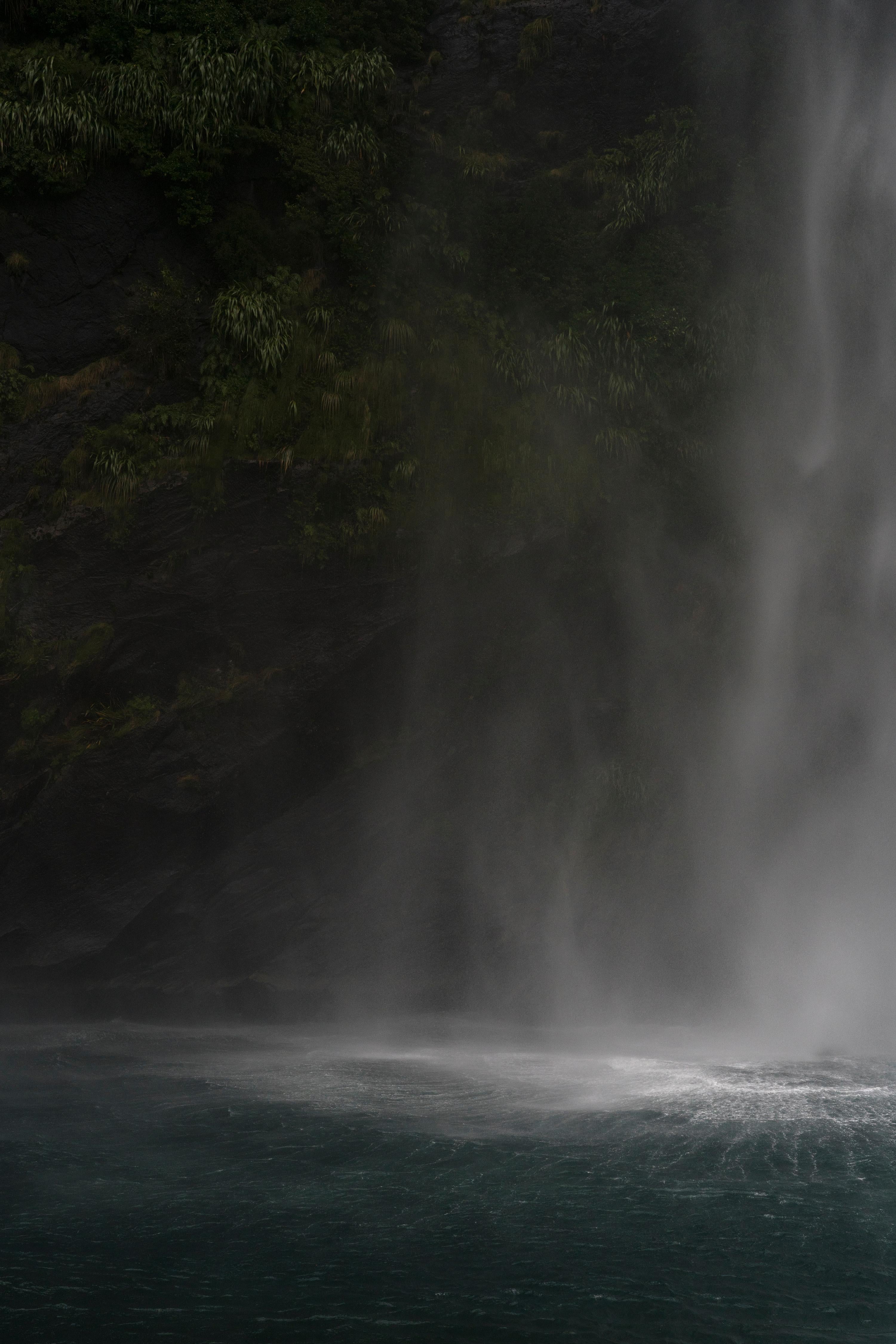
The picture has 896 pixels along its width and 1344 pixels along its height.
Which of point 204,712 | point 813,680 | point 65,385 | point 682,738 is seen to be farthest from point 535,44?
point 204,712

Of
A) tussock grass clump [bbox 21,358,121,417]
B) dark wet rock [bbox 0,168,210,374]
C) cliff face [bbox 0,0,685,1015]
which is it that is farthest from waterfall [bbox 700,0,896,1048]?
tussock grass clump [bbox 21,358,121,417]

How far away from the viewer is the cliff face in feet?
53.2

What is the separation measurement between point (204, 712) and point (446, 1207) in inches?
399

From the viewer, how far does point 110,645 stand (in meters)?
16.3

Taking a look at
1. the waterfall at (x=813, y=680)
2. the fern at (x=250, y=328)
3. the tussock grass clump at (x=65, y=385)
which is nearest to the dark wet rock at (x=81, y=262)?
the tussock grass clump at (x=65, y=385)

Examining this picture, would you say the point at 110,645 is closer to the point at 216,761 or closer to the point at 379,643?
the point at 216,761

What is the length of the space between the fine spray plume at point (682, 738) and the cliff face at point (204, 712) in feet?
0.42

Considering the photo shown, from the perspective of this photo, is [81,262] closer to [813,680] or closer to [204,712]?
[204,712]

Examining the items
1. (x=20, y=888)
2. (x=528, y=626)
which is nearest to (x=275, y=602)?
(x=528, y=626)

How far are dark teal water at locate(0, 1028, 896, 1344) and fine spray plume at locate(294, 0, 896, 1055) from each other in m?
5.33

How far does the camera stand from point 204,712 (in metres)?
16.9

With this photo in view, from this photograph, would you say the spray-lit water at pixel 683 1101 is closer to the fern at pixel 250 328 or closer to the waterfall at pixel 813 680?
the waterfall at pixel 813 680

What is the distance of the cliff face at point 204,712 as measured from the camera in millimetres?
16219

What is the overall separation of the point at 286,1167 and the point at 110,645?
372 inches
